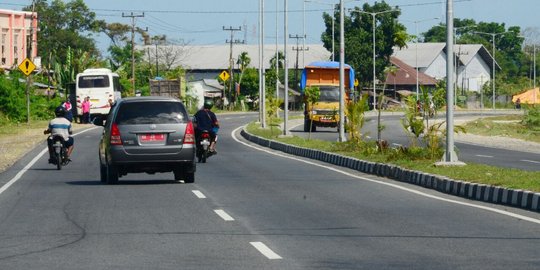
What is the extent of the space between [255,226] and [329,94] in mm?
46560

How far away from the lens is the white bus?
79.3 m

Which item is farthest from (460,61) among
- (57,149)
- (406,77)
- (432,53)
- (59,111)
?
(57,149)

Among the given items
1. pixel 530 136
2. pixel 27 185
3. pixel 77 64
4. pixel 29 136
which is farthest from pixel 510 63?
pixel 27 185

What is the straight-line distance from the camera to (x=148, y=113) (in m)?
24.4

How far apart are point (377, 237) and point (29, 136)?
4235 centimetres

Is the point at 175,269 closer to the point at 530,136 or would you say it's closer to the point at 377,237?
the point at 377,237

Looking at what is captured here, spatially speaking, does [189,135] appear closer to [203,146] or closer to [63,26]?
[203,146]

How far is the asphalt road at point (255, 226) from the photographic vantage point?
12.1 meters

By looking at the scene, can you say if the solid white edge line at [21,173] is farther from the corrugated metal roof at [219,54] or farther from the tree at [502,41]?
the tree at [502,41]

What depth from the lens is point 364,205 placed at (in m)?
19.1

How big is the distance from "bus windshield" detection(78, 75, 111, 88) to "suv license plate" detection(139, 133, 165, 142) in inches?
2207

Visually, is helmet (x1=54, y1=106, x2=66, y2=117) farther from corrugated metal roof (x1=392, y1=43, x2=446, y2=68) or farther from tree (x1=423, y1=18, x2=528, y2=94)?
tree (x1=423, y1=18, x2=528, y2=94)

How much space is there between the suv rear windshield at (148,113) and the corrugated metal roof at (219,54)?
12816 centimetres

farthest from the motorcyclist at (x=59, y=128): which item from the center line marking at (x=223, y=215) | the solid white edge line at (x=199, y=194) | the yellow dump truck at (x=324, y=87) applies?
the yellow dump truck at (x=324, y=87)
